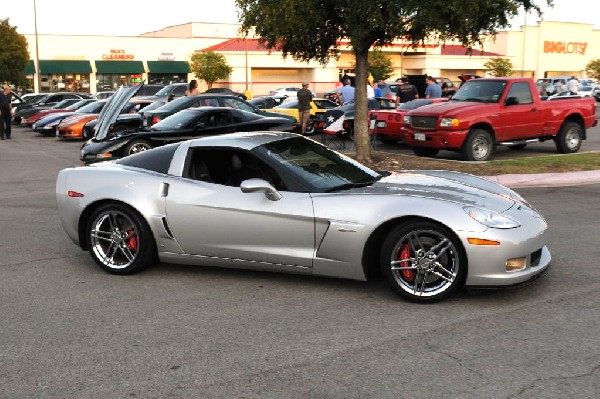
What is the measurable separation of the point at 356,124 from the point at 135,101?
14031 millimetres

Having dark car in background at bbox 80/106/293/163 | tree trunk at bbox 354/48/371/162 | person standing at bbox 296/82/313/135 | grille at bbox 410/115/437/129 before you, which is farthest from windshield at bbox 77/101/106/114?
grille at bbox 410/115/437/129

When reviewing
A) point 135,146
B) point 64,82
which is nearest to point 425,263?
point 135,146

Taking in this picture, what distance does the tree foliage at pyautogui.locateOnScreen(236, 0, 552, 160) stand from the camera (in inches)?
477

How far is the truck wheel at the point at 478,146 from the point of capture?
14461mm

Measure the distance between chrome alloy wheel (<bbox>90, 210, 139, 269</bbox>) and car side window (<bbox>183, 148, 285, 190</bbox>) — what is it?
0.79 metres

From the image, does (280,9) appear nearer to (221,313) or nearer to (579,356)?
(221,313)

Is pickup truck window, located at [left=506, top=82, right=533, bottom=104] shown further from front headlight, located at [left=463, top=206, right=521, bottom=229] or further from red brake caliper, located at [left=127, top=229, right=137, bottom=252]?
red brake caliper, located at [left=127, top=229, right=137, bottom=252]

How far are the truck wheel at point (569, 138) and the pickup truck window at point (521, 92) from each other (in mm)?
1352

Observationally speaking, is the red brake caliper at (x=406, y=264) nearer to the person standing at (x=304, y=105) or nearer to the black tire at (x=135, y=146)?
the black tire at (x=135, y=146)

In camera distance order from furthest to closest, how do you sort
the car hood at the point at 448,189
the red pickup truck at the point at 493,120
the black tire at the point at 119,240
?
the red pickup truck at the point at 493,120
the black tire at the point at 119,240
the car hood at the point at 448,189

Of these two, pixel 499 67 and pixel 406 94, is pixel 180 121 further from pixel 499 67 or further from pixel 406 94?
pixel 499 67

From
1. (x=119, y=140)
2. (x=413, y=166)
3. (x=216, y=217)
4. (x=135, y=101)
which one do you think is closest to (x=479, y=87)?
(x=413, y=166)

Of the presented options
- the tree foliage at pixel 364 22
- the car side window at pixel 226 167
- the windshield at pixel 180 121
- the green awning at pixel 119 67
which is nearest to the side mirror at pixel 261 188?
the car side window at pixel 226 167

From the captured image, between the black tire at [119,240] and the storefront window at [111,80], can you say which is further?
the storefront window at [111,80]
